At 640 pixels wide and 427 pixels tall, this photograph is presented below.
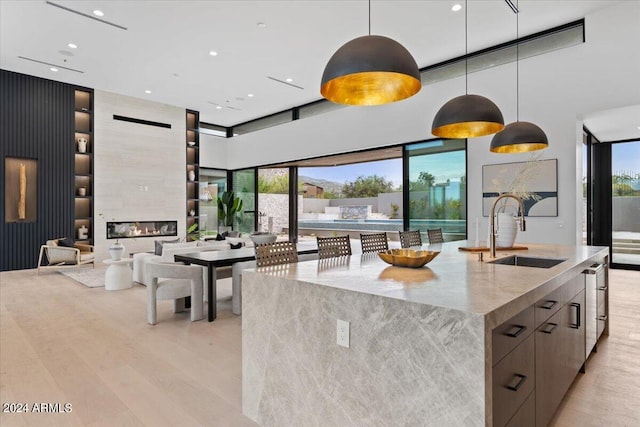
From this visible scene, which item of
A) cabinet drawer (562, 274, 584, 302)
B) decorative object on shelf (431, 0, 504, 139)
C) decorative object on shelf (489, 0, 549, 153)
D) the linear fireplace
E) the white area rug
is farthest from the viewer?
the linear fireplace

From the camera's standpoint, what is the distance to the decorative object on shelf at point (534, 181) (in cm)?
553

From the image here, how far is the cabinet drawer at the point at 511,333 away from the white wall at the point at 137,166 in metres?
9.13

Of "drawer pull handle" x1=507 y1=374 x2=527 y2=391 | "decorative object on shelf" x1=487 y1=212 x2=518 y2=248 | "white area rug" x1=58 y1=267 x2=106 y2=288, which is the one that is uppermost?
"decorative object on shelf" x1=487 y1=212 x2=518 y2=248

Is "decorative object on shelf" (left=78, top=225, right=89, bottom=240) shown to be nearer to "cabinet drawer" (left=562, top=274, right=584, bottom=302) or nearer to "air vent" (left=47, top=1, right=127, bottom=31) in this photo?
"air vent" (left=47, top=1, right=127, bottom=31)

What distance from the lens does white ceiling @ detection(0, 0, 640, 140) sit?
16.4 ft

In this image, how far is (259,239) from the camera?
6.54 metres

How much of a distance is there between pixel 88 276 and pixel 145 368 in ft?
15.9

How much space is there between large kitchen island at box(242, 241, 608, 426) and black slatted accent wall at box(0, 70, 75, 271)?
7783 mm

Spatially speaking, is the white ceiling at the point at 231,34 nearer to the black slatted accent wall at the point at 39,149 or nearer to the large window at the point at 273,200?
the black slatted accent wall at the point at 39,149

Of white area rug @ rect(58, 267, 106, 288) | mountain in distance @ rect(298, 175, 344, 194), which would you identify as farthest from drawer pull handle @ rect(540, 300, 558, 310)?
mountain in distance @ rect(298, 175, 344, 194)

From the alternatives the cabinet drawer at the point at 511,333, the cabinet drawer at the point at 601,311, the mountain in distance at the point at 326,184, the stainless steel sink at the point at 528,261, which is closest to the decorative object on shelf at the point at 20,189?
the stainless steel sink at the point at 528,261

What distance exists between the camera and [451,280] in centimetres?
186

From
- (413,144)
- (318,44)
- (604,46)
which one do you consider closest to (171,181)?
(318,44)

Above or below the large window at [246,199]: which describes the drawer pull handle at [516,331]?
below
